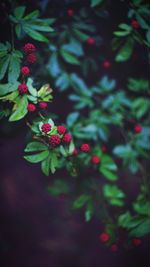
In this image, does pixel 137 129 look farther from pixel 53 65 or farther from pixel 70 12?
pixel 70 12

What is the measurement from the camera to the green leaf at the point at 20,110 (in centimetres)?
119

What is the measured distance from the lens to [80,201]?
1865mm

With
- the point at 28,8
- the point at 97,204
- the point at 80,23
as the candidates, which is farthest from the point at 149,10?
the point at 97,204

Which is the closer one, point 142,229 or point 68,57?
point 142,229

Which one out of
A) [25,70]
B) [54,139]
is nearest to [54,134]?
[54,139]

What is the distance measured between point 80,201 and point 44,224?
4.63 feet

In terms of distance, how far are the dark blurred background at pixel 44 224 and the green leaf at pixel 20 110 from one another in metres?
0.78

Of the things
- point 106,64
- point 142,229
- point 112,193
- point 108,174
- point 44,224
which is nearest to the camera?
point 142,229

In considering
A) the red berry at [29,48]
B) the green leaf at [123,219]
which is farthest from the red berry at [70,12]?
the green leaf at [123,219]

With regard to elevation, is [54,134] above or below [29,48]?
below

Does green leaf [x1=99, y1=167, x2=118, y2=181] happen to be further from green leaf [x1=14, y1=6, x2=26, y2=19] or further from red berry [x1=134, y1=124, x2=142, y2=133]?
green leaf [x1=14, y1=6, x2=26, y2=19]

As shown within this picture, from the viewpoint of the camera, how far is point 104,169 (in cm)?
185

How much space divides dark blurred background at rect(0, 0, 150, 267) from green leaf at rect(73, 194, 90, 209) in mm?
632

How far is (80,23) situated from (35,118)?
94cm
